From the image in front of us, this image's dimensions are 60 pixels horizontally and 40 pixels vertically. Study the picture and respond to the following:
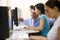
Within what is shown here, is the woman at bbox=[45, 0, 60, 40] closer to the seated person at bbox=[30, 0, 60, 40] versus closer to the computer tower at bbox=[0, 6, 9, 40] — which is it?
the seated person at bbox=[30, 0, 60, 40]

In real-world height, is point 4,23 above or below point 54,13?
below

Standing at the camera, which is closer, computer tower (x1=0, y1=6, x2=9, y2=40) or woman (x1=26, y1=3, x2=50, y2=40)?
computer tower (x1=0, y1=6, x2=9, y2=40)

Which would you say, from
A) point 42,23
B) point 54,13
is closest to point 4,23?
point 54,13

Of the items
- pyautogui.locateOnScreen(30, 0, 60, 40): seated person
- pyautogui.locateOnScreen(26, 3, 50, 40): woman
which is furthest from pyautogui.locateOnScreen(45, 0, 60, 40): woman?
pyautogui.locateOnScreen(26, 3, 50, 40): woman

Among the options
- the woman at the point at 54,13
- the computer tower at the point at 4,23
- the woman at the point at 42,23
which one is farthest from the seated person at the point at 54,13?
the woman at the point at 42,23

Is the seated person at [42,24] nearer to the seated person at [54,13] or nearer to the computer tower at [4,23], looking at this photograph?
the seated person at [54,13]

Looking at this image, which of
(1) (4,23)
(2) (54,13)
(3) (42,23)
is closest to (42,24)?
(3) (42,23)

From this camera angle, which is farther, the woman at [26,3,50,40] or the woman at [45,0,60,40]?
the woman at [26,3,50,40]

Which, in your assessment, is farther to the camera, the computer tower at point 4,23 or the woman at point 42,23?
the woman at point 42,23

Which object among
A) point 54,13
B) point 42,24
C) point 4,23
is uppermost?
point 54,13

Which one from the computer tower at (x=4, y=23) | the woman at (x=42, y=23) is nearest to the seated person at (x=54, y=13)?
the computer tower at (x=4, y=23)

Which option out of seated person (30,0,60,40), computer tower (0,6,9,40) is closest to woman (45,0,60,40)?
seated person (30,0,60,40)

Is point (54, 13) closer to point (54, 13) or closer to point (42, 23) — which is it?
point (54, 13)

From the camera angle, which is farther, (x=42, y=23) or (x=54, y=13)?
(x=42, y=23)
